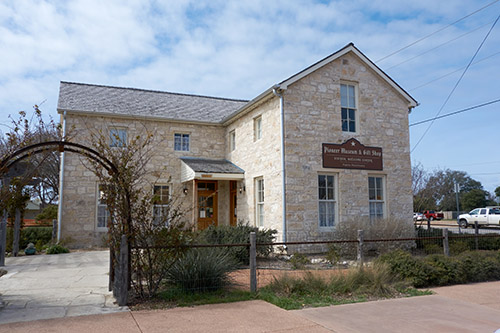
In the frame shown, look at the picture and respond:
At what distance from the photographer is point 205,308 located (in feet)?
20.4

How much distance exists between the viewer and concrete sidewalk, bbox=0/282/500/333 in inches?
205

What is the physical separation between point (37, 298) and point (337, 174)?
9.61 m

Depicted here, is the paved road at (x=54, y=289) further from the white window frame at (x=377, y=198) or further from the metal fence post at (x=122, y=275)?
the white window frame at (x=377, y=198)

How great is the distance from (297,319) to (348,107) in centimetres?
977

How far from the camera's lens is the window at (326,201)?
1309cm

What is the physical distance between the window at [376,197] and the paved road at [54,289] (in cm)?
899

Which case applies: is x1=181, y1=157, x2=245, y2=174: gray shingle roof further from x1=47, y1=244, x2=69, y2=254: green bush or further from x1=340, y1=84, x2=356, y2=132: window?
x1=47, y1=244, x2=69, y2=254: green bush

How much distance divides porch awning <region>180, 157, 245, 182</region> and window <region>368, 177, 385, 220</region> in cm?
483

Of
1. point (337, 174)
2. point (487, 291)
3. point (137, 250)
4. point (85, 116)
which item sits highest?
point (85, 116)

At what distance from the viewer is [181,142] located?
17141mm

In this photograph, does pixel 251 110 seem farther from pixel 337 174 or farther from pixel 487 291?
pixel 487 291

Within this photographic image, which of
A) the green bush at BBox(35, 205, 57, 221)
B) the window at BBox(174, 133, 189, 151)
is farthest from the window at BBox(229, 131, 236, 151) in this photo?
the green bush at BBox(35, 205, 57, 221)

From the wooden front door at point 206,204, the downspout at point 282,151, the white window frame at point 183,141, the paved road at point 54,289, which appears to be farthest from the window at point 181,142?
the paved road at point 54,289

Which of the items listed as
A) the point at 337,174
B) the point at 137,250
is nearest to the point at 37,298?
the point at 137,250
